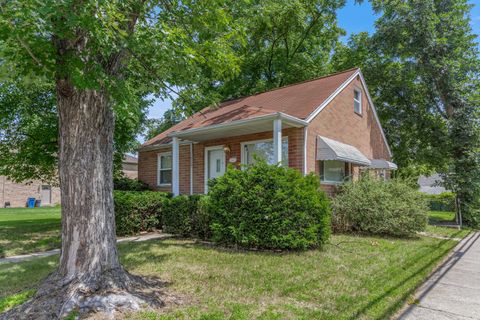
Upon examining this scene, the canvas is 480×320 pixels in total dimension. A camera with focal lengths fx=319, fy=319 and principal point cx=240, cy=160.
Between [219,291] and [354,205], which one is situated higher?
[354,205]

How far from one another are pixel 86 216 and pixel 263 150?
26.1 ft

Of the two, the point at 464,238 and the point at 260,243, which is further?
the point at 464,238

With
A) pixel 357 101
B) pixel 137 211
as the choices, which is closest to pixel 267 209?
pixel 137 211

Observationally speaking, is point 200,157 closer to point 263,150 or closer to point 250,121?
point 263,150

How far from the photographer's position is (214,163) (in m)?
13.1

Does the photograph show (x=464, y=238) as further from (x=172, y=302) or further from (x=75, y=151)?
(x=75, y=151)

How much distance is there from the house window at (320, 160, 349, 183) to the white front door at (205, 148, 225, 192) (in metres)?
3.88

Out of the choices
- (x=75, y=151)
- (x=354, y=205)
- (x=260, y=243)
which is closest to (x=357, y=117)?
(x=354, y=205)

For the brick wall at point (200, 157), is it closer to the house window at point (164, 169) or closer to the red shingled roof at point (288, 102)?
the house window at point (164, 169)

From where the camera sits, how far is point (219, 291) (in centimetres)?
465

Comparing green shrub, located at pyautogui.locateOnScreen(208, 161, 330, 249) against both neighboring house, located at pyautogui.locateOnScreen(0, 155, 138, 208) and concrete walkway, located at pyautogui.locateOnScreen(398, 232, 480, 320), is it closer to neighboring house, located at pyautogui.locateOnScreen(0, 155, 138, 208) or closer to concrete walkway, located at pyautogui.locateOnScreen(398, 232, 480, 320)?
concrete walkway, located at pyautogui.locateOnScreen(398, 232, 480, 320)

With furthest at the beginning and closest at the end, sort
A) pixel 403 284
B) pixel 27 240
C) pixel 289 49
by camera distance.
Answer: pixel 289 49 → pixel 27 240 → pixel 403 284

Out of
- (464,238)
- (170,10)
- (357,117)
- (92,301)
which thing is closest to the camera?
(92,301)

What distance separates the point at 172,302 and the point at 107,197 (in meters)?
1.67
